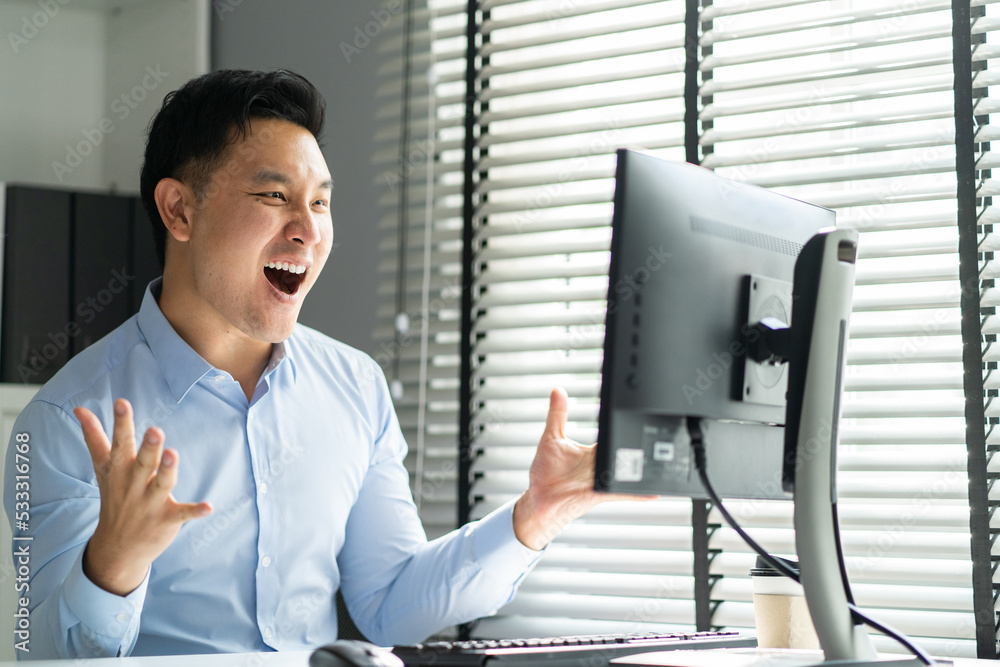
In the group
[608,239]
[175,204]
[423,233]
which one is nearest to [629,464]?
[175,204]

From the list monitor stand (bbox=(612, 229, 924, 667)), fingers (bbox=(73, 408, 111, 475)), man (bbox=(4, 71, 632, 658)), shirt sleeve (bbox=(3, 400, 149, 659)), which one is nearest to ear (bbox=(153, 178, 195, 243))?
man (bbox=(4, 71, 632, 658))

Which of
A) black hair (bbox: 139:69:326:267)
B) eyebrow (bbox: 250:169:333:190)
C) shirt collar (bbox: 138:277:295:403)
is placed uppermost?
black hair (bbox: 139:69:326:267)

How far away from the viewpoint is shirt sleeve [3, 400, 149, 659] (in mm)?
1158

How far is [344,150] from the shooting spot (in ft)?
8.35

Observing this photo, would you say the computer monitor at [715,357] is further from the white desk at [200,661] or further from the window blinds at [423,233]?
the window blinds at [423,233]

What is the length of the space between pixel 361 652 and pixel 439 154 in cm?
179

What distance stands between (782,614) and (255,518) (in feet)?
2.87

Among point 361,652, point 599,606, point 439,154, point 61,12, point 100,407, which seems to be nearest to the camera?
point 361,652

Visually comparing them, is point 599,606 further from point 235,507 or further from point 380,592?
point 235,507

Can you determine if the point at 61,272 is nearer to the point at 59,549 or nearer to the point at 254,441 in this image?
the point at 254,441

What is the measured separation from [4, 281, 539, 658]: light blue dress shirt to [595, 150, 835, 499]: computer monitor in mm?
515

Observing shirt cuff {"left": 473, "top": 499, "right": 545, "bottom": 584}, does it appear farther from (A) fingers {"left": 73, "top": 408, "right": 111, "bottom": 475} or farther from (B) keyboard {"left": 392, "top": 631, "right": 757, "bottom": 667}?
(A) fingers {"left": 73, "top": 408, "right": 111, "bottom": 475}

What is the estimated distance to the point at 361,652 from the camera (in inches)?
33.2

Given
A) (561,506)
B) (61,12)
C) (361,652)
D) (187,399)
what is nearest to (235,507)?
(187,399)
